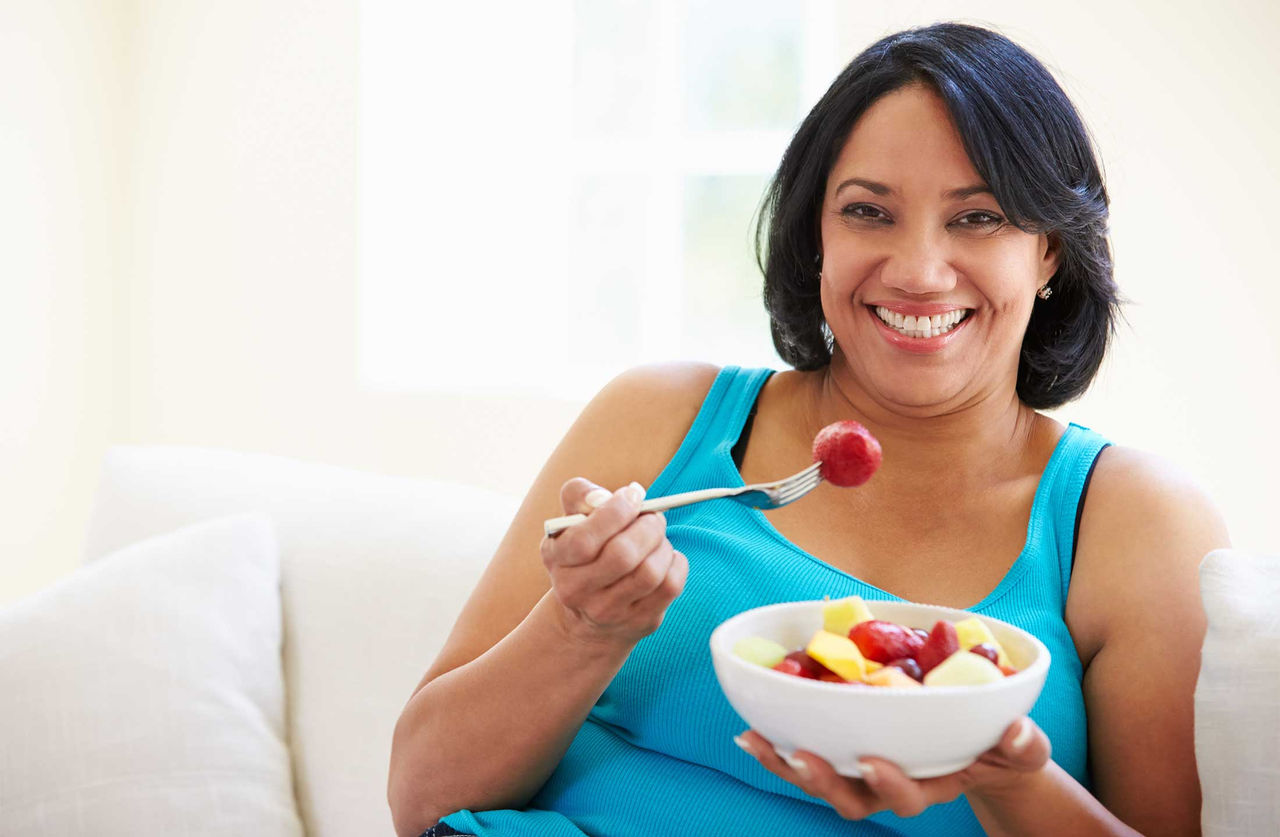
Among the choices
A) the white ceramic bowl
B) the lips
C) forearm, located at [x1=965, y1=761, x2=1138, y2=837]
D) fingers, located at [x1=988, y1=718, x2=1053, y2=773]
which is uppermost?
the lips

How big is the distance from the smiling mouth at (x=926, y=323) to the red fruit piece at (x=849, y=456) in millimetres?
285

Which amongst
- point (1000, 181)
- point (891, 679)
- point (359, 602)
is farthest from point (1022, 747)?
point (359, 602)

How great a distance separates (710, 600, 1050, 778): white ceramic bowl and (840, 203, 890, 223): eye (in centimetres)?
61

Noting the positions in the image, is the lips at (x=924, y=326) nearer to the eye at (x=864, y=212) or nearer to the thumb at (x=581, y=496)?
the eye at (x=864, y=212)

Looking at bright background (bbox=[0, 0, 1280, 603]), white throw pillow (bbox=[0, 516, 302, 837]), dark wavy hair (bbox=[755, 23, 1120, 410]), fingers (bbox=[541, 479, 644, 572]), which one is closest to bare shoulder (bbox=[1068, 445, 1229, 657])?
dark wavy hair (bbox=[755, 23, 1120, 410])

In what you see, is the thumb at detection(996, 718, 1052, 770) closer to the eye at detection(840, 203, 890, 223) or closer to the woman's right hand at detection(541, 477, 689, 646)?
the woman's right hand at detection(541, 477, 689, 646)

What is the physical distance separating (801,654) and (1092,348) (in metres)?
0.82

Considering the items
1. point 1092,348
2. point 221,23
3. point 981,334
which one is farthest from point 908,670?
point 221,23

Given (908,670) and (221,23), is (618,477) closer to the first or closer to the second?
(908,670)

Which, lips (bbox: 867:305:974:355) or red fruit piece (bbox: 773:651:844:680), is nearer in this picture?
red fruit piece (bbox: 773:651:844:680)

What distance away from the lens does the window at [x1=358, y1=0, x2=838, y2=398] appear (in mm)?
3805

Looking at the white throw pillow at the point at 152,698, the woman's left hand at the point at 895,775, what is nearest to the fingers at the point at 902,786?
the woman's left hand at the point at 895,775

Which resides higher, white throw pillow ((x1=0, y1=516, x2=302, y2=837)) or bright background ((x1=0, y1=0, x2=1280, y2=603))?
bright background ((x1=0, y1=0, x2=1280, y2=603))

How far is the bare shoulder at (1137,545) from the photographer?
121cm
